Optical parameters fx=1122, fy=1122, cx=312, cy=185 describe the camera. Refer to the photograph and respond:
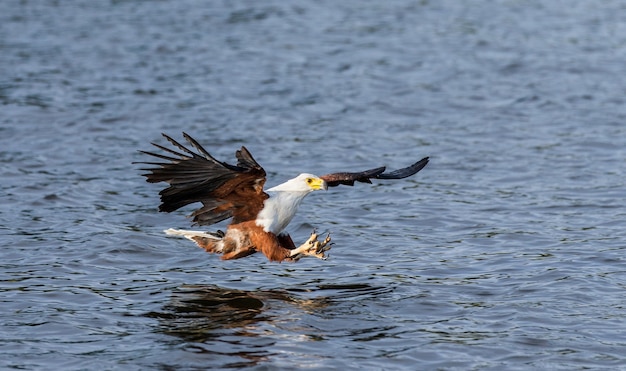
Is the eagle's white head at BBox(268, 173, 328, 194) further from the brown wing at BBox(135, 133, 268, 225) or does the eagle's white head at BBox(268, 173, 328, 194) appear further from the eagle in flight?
the brown wing at BBox(135, 133, 268, 225)

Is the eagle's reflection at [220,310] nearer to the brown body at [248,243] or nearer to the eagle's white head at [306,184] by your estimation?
the brown body at [248,243]

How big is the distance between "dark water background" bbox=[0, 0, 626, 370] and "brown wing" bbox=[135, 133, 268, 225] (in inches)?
25.6

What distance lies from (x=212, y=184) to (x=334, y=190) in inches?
153

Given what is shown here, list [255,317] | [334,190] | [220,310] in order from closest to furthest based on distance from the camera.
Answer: [255,317] → [220,310] → [334,190]

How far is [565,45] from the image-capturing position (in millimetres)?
18969

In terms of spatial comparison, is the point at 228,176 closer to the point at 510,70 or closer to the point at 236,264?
the point at 236,264

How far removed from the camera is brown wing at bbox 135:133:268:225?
8234 millimetres

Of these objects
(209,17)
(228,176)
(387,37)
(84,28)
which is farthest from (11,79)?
(228,176)

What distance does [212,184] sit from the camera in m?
8.54

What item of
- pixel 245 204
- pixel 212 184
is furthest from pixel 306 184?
pixel 212 184

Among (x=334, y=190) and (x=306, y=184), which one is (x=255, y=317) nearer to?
(x=306, y=184)

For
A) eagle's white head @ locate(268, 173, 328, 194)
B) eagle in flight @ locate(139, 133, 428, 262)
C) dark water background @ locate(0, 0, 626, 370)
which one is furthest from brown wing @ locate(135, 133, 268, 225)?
dark water background @ locate(0, 0, 626, 370)

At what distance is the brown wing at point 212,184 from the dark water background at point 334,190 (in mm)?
650

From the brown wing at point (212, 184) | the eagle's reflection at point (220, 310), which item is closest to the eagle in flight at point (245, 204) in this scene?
the brown wing at point (212, 184)
